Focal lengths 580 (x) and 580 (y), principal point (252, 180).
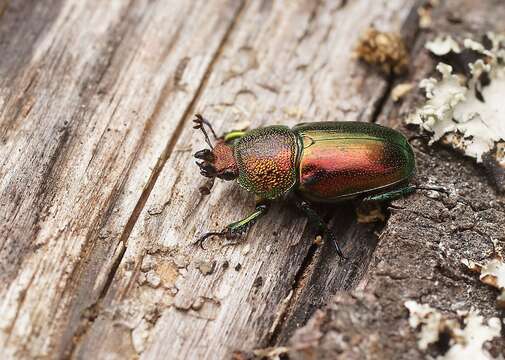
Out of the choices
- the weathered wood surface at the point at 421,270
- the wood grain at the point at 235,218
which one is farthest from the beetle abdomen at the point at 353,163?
the wood grain at the point at 235,218

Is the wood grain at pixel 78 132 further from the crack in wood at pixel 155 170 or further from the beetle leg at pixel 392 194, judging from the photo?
the beetle leg at pixel 392 194

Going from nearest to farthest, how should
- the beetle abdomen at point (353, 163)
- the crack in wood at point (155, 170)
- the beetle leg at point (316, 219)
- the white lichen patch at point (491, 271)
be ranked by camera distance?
the crack in wood at point (155, 170) → the white lichen patch at point (491, 271) → the beetle abdomen at point (353, 163) → the beetle leg at point (316, 219)

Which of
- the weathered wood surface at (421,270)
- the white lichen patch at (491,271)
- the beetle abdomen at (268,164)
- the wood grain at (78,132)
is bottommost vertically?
the white lichen patch at (491,271)

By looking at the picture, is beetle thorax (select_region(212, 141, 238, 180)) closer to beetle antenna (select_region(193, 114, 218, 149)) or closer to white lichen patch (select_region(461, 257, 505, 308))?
beetle antenna (select_region(193, 114, 218, 149))

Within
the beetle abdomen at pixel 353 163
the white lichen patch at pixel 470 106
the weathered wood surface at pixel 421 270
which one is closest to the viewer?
the weathered wood surface at pixel 421 270

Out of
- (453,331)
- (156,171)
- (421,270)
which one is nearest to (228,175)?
(156,171)

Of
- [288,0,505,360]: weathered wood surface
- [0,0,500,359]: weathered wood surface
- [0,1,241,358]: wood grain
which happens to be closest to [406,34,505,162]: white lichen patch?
[288,0,505,360]: weathered wood surface

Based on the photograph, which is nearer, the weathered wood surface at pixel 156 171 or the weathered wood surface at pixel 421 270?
the weathered wood surface at pixel 421 270
